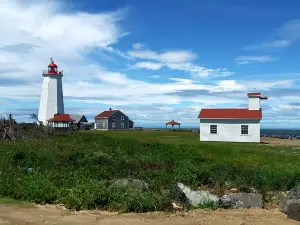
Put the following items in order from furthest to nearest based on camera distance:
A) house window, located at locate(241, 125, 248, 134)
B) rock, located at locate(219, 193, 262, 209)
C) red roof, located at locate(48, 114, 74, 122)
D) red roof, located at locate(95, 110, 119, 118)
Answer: red roof, located at locate(95, 110, 119, 118) → red roof, located at locate(48, 114, 74, 122) → house window, located at locate(241, 125, 248, 134) → rock, located at locate(219, 193, 262, 209)

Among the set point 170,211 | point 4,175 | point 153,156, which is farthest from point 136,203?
point 153,156

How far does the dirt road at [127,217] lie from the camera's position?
877 centimetres

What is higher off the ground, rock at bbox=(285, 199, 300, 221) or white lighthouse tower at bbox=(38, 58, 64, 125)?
white lighthouse tower at bbox=(38, 58, 64, 125)

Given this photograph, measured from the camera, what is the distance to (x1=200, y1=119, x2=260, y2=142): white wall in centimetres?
4503

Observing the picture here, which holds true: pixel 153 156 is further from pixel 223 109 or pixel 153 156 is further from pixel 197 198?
pixel 223 109

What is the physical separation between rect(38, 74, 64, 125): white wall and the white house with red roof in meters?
32.5

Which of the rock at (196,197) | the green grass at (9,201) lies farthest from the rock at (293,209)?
the green grass at (9,201)

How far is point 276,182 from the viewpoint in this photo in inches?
536

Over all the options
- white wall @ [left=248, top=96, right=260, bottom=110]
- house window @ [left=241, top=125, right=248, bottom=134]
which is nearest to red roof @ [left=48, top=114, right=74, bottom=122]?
white wall @ [left=248, top=96, right=260, bottom=110]

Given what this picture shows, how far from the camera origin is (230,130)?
1800 inches

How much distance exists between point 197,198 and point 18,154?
388 inches

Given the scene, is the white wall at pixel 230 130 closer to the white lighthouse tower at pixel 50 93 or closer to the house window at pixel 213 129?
the house window at pixel 213 129

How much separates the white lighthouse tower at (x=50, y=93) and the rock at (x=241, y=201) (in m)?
62.2

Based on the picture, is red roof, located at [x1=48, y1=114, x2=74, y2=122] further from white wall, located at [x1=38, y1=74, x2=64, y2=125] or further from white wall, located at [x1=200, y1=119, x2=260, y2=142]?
white wall, located at [x1=200, y1=119, x2=260, y2=142]
